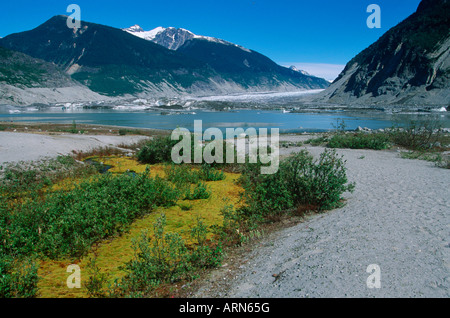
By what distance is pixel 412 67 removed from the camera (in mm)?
80375

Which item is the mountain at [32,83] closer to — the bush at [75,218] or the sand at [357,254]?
the bush at [75,218]

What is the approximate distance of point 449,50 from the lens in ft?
247

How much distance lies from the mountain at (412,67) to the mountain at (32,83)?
304ft

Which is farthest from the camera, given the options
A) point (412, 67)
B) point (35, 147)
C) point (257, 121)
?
point (412, 67)

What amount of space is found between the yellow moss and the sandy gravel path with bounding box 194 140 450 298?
176cm

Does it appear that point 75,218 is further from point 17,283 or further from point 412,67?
point 412,67

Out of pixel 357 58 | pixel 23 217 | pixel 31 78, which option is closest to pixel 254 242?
pixel 23 217

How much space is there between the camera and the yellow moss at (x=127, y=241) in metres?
4.56

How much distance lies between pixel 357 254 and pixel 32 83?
435ft

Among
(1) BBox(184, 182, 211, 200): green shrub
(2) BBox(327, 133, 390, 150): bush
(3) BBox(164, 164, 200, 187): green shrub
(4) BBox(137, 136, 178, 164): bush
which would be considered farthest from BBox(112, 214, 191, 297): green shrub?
(2) BBox(327, 133, 390, 150): bush

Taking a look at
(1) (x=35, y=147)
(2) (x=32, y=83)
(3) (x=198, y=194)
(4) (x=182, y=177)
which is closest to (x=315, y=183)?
(3) (x=198, y=194)

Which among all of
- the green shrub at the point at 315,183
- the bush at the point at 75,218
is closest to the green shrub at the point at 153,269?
the bush at the point at 75,218
